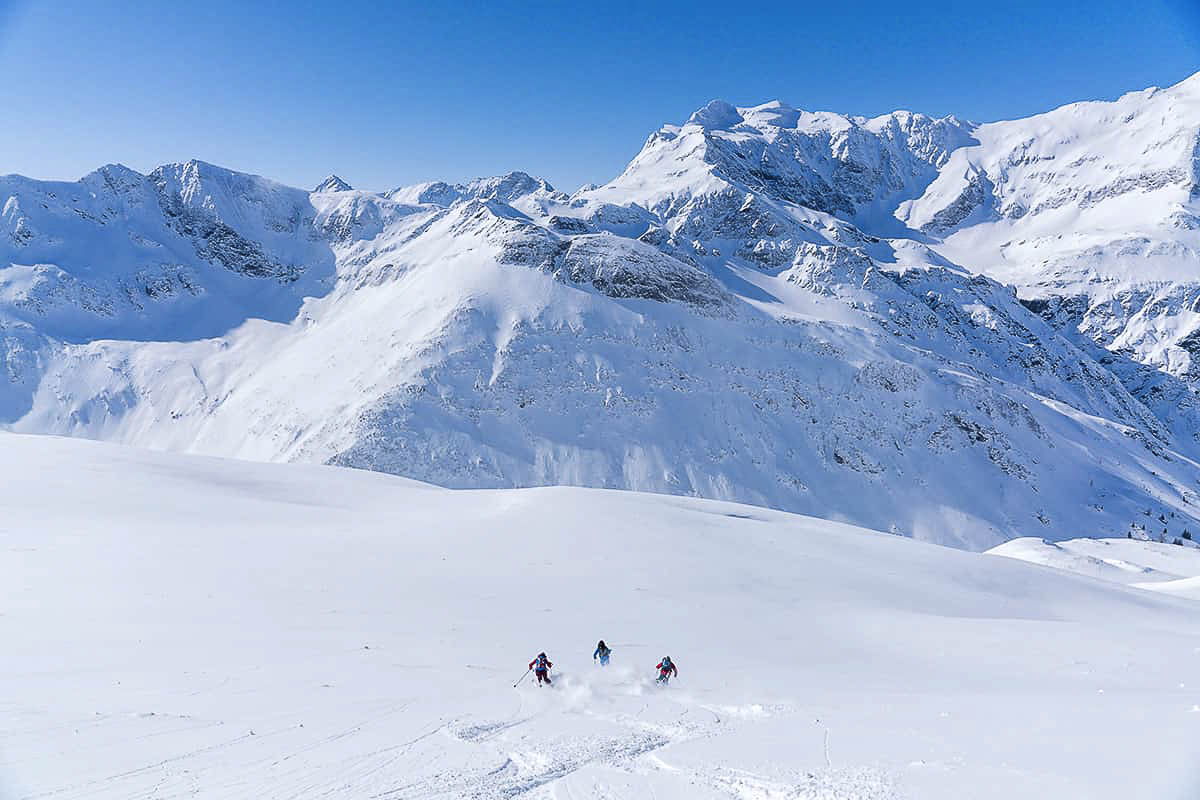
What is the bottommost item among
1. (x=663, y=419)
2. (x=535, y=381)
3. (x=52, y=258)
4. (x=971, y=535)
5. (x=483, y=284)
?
(x=971, y=535)

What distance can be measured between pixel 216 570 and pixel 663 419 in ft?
245

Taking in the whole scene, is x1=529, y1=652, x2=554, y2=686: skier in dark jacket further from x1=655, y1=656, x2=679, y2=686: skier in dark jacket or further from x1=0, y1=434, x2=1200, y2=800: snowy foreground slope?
x1=655, y1=656, x2=679, y2=686: skier in dark jacket

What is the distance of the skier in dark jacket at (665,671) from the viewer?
16.3 meters

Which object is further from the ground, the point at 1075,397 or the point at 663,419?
the point at 1075,397

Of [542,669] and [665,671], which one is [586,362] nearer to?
[665,671]

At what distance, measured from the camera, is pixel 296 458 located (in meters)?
A: 82.2

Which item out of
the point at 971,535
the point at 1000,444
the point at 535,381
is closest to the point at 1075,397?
the point at 1000,444

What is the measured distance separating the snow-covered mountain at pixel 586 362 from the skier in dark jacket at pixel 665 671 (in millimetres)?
65958

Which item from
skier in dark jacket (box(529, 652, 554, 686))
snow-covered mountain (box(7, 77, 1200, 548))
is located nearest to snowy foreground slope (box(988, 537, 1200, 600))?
snow-covered mountain (box(7, 77, 1200, 548))

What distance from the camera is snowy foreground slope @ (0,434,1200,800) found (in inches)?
402

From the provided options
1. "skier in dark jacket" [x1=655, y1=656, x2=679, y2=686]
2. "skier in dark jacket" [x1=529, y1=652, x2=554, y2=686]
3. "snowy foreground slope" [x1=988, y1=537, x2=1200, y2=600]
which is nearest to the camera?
"skier in dark jacket" [x1=529, y1=652, x2=554, y2=686]

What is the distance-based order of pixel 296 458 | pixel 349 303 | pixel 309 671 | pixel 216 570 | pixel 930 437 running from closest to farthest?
pixel 309 671 < pixel 216 570 < pixel 296 458 < pixel 930 437 < pixel 349 303

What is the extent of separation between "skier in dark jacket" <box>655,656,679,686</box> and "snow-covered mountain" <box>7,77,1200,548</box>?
216ft

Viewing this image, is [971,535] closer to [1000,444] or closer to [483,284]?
A: [1000,444]
